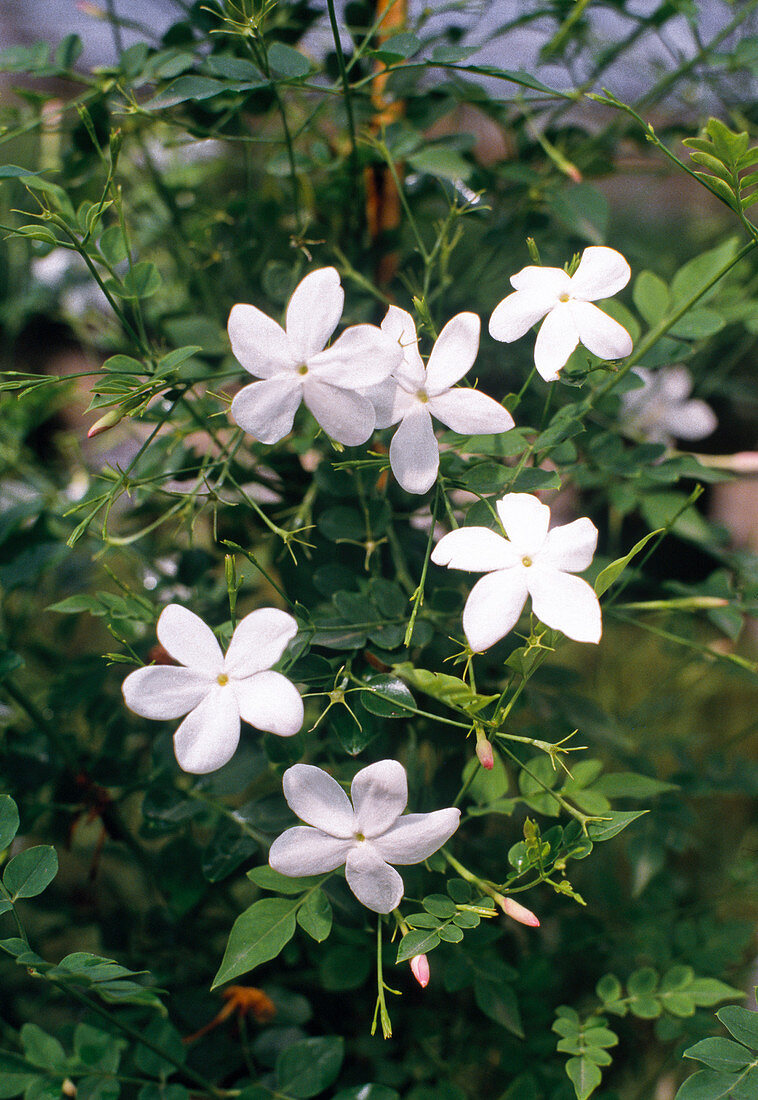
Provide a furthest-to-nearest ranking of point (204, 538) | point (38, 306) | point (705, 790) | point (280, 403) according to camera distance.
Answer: point (204, 538) → point (38, 306) → point (705, 790) → point (280, 403)

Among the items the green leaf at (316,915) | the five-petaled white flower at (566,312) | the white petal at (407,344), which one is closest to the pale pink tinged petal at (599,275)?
the five-petaled white flower at (566,312)

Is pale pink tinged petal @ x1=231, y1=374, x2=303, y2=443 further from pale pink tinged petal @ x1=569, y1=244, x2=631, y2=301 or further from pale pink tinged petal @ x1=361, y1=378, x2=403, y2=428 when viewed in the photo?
pale pink tinged petal @ x1=569, y1=244, x2=631, y2=301

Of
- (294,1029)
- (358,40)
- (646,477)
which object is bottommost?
(294,1029)

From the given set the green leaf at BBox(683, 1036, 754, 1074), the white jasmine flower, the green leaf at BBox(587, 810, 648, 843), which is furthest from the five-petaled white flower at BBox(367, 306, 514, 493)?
the white jasmine flower

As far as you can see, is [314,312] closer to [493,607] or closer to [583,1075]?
[493,607]

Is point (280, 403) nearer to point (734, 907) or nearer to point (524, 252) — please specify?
point (524, 252)

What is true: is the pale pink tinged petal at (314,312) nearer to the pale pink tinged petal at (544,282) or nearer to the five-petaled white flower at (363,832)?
the pale pink tinged petal at (544,282)

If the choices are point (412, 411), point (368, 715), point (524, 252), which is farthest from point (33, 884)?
point (524, 252)

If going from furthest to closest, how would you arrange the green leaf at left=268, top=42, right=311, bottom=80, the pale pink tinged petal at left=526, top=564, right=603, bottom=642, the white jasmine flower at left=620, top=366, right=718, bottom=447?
the white jasmine flower at left=620, top=366, right=718, bottom=447 < the green leaf at left=268, top=42, right=311, bottom=80 < the pale pink tinged petal at left=526, top=564, right=603, bottom=642
